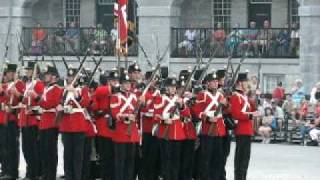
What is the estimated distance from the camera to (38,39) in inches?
1587

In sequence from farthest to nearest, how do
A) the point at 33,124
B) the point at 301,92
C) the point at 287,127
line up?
1. the point at 301,92
2. the point at 287,127
3. the point at 33,124

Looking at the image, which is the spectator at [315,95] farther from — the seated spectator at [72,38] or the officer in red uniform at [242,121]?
the officer in red uniform at [242,121]

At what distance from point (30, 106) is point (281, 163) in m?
6.50

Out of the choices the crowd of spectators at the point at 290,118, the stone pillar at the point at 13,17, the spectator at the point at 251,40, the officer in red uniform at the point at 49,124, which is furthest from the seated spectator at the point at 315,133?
the stone pillar at the point at 13,17

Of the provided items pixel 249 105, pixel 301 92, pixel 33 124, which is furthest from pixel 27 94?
pixel 301 92

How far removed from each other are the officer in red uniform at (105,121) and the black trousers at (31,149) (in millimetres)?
1476

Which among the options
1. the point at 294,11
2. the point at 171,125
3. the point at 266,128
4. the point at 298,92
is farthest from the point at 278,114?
the point at 171,125

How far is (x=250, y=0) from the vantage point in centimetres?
4025

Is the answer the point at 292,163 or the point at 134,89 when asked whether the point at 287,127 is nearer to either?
the point at 292,163

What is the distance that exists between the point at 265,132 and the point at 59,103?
11.0m

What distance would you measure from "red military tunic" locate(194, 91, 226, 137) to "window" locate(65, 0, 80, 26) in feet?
69.9

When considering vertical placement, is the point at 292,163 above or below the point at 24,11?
below

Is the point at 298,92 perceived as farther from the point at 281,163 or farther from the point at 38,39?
the point at 38,39

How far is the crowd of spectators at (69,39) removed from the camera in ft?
128
